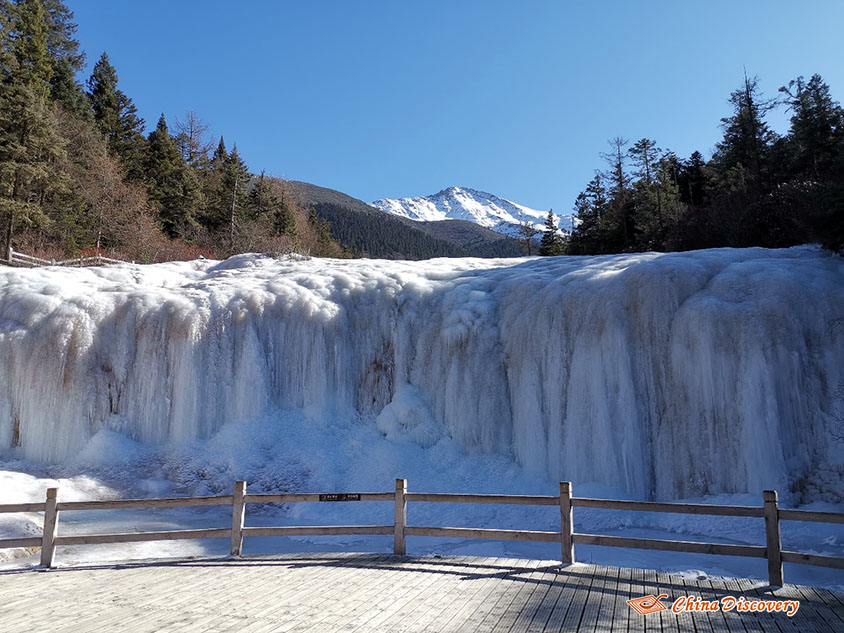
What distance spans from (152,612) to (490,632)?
300 centimetres

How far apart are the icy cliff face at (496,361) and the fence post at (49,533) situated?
6.94 m

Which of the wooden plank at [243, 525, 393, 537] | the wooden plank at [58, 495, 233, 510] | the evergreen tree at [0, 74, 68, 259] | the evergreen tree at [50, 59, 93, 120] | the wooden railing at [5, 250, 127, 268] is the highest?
the evergreen tree at [50, 59, 93, 120]

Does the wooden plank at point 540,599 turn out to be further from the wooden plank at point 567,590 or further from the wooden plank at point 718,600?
the wooden plank at point 718,600

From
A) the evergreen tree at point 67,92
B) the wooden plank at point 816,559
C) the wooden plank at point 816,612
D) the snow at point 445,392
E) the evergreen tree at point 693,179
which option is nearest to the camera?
the wooden plank at point 816,612

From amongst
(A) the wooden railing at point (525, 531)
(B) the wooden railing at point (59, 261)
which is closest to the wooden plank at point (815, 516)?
(A) the wooden railing at point (525, 531)

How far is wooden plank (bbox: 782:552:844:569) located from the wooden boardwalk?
0.91ft

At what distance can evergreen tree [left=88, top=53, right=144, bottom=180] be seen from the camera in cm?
4503

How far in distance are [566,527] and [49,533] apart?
654 centimetres

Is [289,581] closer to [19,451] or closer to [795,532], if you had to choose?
[795,532]

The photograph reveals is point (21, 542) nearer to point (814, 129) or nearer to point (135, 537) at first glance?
point (135, 537)

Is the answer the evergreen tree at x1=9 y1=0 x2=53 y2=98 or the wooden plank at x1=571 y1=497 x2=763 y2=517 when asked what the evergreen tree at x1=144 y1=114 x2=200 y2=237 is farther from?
the wooden plank at x1=571 y1=497 x2=763 y2=517

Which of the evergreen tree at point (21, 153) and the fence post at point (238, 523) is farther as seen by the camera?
the evergreen tree at point (21, 153)

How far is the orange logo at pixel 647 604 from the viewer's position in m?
5.13

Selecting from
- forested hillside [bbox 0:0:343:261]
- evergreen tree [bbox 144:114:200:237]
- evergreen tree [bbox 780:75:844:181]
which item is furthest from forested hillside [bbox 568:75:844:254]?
evergreen tree [bbox 144:114:200:237]
